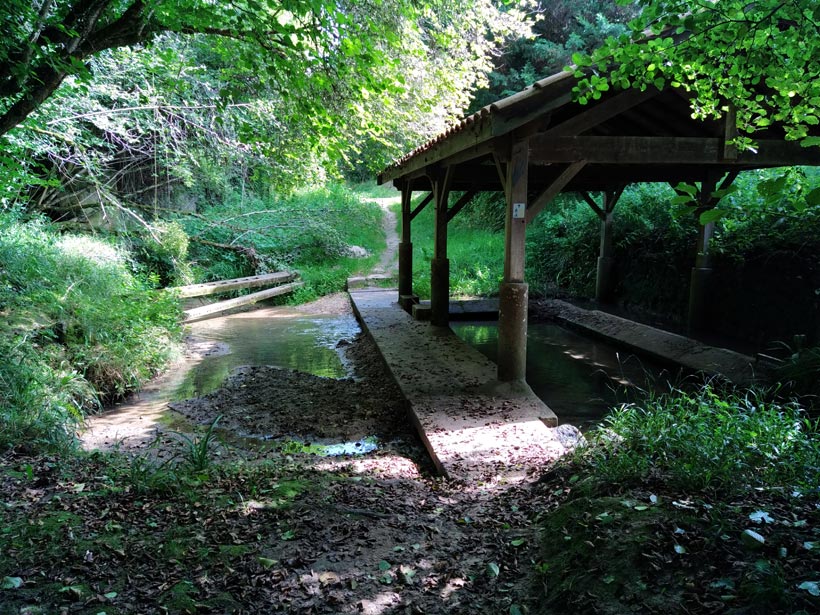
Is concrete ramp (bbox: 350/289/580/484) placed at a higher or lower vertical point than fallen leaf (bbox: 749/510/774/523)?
lower

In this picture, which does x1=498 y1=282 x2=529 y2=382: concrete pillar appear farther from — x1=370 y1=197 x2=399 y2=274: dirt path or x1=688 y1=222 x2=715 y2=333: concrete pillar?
x1=370 y1=197 x2=399 y2=274: dirt path

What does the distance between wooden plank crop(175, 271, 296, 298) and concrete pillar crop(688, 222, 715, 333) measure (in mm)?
9488

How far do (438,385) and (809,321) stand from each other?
18.3 ft

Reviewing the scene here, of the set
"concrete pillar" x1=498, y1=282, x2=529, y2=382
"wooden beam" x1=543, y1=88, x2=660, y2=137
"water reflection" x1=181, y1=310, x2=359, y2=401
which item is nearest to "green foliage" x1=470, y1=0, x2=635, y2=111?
"water reflection" x1=181, y1=310, x2=359, y2=401

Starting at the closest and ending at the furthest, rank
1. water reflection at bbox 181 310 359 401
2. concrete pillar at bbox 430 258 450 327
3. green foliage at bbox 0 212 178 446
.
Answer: green foliage at bbox 0 212 178 446 < water reflection at bbox 181 310 359 401 < concrete pillar at bbox 430 258 450 327

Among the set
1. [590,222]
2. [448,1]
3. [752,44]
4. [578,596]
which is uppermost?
[448,1]

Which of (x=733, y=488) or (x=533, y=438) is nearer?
(x=733, y=488)

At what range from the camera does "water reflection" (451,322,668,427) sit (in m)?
6.59

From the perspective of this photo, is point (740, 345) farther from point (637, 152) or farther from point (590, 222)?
point (590, 222)

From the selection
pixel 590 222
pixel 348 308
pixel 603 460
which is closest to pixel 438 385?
pixel 603 460

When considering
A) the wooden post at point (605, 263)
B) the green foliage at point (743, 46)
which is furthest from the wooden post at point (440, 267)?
the green foliage at point (743, 46)

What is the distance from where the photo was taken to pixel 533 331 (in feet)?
36.4

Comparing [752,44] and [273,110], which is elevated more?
[273,110]

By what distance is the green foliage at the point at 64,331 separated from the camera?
5.27 meters
